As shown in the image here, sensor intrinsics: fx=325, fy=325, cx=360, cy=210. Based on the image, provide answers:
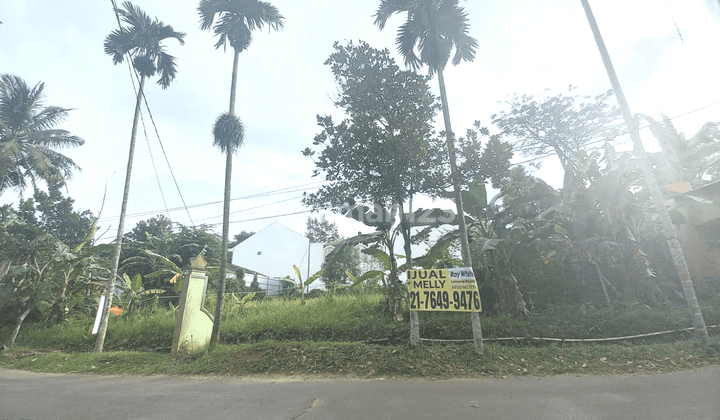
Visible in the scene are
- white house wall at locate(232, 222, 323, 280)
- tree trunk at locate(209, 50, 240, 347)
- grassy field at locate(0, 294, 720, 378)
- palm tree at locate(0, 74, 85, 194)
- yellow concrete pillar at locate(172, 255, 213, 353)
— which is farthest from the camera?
white house wall at locate(232, 222, 323, 280)

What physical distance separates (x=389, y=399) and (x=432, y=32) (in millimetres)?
9238

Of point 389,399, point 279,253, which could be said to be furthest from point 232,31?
point 279,253

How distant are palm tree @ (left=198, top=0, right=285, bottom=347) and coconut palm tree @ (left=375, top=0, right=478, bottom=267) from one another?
366 cm

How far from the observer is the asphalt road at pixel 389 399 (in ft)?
13.4

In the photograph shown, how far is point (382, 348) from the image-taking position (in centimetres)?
693

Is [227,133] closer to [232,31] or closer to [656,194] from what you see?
[232,31]

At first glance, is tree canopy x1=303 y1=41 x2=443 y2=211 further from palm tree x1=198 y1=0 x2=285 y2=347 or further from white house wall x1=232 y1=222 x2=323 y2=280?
white house wall x1=232 y1=222 x2=323 y2=280

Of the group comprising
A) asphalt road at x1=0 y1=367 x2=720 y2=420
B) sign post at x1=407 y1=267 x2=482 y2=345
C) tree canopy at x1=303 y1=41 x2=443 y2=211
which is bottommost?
asphalt road at x1=0 y1=367 x2=720 y2=420

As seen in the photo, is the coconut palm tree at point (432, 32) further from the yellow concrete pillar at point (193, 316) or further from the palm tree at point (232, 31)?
the yellow concrete pillar at point (193, 316)

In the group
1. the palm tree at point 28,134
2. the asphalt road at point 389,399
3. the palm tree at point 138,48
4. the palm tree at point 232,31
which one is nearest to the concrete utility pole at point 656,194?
the asphalt road at point 389,399

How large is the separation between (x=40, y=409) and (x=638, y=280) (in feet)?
43.7

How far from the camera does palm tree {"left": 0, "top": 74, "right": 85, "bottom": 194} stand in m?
18.2

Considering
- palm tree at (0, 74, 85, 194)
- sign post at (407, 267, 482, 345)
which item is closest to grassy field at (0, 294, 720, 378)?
sign post at (407, 267, 482, 345)

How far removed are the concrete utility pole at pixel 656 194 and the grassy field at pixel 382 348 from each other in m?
0.64
